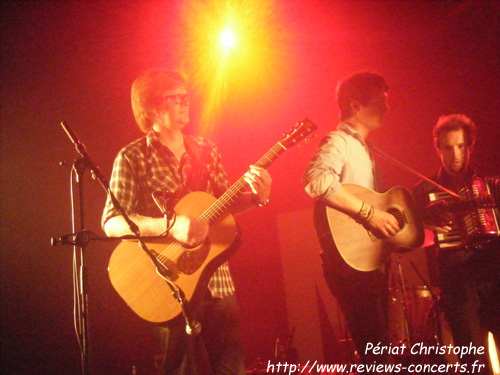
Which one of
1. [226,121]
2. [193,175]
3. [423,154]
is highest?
[226,121]

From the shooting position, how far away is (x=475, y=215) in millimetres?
3600

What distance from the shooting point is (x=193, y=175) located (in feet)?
9.79

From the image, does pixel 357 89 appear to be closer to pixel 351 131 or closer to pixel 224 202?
pixel 351 131

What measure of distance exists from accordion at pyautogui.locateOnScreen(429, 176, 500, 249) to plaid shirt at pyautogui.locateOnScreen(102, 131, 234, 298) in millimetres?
1933

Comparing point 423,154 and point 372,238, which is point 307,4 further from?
point 372,238

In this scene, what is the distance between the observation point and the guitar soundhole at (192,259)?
2.62 metres

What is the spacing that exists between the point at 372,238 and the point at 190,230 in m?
1.27

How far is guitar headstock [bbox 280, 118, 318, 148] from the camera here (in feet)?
9.95

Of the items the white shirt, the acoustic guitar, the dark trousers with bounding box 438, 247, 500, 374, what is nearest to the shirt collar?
the white shirt

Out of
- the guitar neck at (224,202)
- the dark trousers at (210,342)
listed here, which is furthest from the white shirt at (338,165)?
the dark trousers at (210,342)

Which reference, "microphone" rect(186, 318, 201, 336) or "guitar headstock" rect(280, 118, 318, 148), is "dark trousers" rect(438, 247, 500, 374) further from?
"microphone" rect(186, 318, 201, 336)

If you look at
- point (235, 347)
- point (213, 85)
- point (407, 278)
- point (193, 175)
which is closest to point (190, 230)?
point (193, 175)

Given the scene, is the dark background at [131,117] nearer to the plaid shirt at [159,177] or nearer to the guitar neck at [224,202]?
the plaid shirt at [159,177]

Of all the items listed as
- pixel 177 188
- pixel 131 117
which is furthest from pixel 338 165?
pixel 131 117
